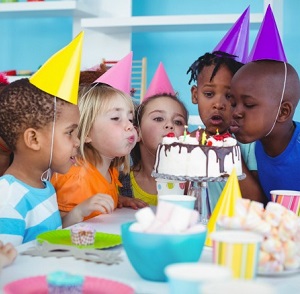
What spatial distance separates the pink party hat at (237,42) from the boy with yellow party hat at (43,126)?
2.26 ft

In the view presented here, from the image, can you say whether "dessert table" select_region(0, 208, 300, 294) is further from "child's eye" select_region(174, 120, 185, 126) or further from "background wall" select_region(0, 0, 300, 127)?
"background wall" select_region(0, 0, 300, 127)

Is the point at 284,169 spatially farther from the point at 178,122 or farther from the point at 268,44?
the point at 178,122

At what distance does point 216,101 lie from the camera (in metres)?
1.88

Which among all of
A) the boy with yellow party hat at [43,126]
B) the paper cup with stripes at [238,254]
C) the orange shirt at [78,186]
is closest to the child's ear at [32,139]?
the boy with yellow party hat at [43,126]

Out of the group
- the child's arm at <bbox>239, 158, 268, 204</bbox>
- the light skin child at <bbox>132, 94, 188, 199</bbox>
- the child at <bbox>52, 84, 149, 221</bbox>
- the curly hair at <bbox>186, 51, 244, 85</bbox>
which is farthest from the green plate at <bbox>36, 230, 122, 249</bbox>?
the curly hair at <bbox>186, 51, 244, 85</bbox>

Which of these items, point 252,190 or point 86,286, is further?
point 252,190

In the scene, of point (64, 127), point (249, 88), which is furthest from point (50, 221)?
point (249, 88)

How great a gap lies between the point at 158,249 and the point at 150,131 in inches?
47.5

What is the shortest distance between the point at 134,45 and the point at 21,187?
2.89m

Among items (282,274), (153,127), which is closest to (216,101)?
(153,127)

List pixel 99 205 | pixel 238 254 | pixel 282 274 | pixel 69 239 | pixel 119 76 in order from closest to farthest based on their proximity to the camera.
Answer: pixel 238 254
pixel 282 274
pixel 69 239
pixel 99 205
pixel 119 76

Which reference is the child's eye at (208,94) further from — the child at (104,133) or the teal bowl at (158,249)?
the teal bowl at (158,249)

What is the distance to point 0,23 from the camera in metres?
4.49

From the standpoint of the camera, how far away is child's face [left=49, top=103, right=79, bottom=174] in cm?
146
